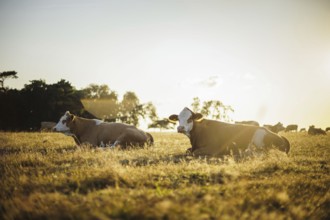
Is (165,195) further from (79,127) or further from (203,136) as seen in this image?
(79,127)

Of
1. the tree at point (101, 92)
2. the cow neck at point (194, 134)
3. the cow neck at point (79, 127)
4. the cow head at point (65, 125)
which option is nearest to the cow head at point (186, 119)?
the cow neck at point (194, 134)

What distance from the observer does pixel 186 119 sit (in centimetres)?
1295

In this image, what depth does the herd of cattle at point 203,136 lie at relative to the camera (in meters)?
11.9

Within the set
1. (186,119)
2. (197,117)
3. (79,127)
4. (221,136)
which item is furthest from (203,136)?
(79,127)

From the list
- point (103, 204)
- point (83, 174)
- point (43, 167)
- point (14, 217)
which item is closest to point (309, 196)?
point (103, 204)

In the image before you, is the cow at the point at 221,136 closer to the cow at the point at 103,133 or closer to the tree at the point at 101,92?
the cow at the point at 103,133

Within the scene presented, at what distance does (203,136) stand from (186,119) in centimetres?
105

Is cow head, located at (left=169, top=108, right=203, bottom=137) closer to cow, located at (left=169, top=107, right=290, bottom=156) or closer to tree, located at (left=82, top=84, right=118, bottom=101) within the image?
cow, located at (left=169, top=107, right=290, bottom=156)

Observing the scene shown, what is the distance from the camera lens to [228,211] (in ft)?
13.1

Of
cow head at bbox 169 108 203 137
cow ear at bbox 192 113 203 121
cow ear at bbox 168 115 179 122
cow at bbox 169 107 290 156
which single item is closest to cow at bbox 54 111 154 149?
cow ear at bbox 168 115 179 122

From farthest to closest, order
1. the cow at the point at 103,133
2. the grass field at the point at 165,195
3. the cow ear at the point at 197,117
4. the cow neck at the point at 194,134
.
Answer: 1. the cow at the point at 103,133
2. the cow ear at the point at 197,117
3. the cow neck at the point at 194,134
4. the grass field at the point at 165,195

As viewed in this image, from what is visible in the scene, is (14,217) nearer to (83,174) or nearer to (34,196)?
(34,196)

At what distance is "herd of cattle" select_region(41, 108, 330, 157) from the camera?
1190cm

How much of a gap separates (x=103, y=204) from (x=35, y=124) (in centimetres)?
4622
